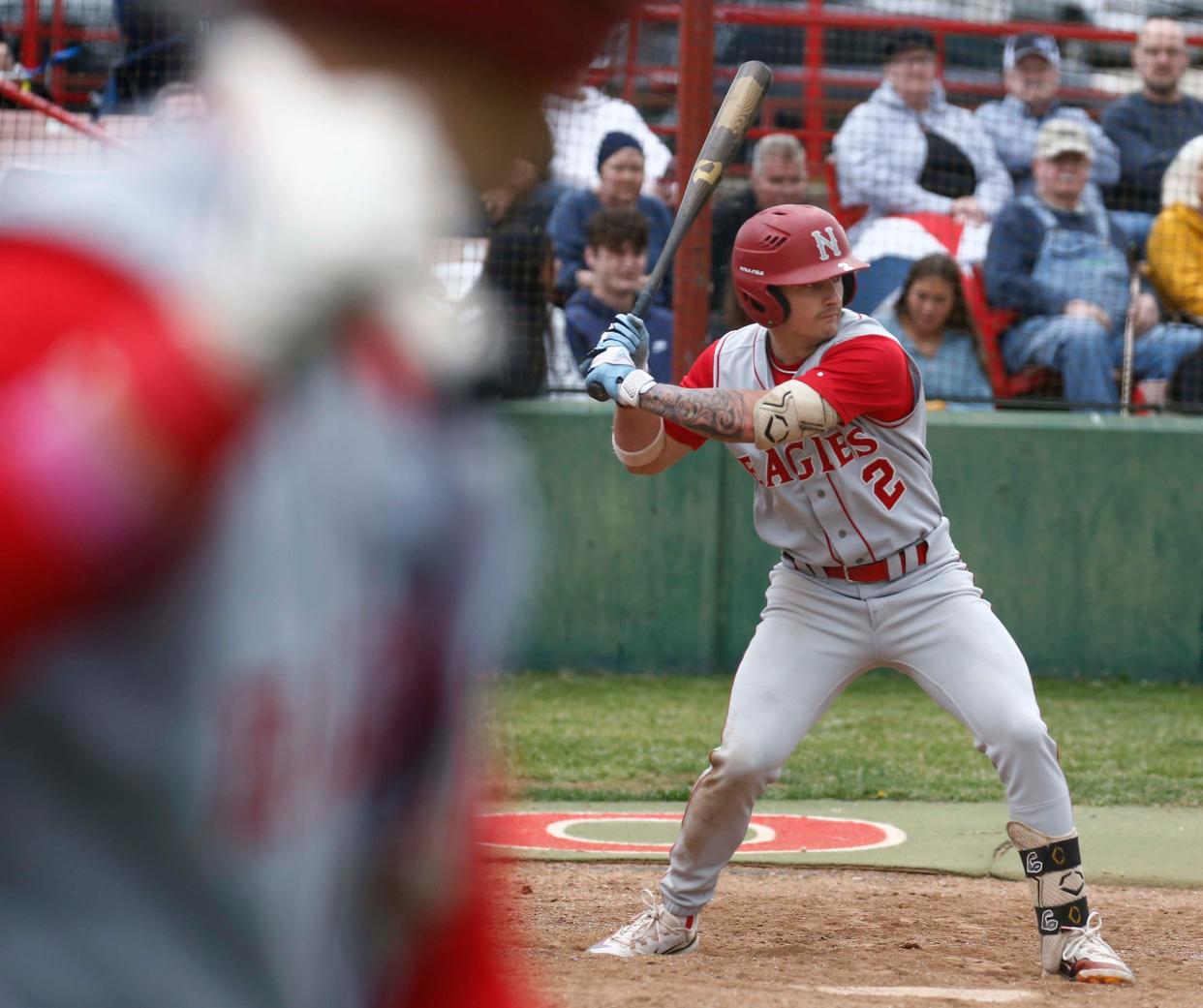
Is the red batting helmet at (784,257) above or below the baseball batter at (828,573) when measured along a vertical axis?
above

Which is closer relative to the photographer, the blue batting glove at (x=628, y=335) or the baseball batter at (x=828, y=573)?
the baseball batter at (x=828, y=573)

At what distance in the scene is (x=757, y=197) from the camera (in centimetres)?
959

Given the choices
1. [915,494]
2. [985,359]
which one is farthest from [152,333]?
[985,359]

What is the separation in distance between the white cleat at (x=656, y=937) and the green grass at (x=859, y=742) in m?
1.58

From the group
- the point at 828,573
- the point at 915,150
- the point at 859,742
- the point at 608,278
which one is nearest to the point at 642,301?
the point at 828,573

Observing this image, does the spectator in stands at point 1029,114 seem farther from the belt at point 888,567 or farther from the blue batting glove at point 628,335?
the belt at point 888,567

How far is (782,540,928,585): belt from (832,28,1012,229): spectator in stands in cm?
517

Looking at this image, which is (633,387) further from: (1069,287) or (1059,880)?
(1069,287)

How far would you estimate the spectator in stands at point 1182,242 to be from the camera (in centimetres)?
974

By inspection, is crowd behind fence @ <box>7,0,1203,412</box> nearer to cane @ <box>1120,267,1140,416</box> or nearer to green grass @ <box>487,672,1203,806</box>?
cane @ <box>1120,267,1140,416</box>

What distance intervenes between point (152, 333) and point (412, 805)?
1.18 ft

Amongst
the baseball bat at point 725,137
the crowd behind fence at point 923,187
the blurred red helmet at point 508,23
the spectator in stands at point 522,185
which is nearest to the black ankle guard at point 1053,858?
the baseball bat at point 725,137

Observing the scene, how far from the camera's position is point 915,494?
4.99m

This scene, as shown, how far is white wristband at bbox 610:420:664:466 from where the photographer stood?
5160mm
